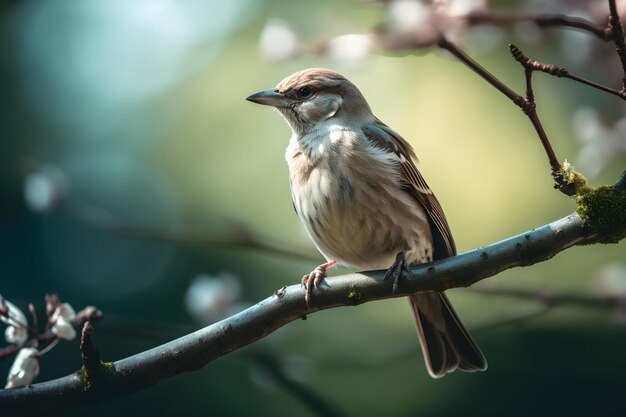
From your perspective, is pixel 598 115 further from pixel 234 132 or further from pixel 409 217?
pixel 234 132

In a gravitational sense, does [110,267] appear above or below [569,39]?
below

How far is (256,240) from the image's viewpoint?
3480 millimetres

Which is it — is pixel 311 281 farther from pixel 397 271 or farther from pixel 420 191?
pixel 420 191

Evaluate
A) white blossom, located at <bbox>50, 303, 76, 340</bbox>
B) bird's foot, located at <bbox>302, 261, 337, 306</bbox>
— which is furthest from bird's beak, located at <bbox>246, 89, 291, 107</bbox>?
white blossom, located at <bbox>50, 303, 76, 340</bbox>

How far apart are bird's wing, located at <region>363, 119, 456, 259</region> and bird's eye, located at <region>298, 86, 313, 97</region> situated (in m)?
0.37

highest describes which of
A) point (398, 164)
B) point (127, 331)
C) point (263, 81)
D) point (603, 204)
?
point (263, 81)

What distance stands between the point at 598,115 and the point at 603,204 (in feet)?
6.61

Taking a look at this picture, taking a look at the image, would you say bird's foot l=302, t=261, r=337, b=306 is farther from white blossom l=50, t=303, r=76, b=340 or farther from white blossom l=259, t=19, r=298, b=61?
white blossom l=259, t=19, r=298, b=61

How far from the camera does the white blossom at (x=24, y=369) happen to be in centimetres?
243

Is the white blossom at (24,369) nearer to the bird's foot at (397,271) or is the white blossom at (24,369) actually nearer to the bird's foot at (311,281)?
the bird's foot at (311,281)

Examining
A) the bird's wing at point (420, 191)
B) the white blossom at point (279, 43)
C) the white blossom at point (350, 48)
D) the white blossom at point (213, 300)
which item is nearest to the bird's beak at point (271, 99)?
the white blossom at point (279, 43)

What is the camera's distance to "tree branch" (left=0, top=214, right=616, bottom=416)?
7.76 feet

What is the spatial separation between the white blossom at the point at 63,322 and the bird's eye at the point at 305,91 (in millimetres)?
1719

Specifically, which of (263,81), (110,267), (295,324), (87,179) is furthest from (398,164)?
(87,179)
